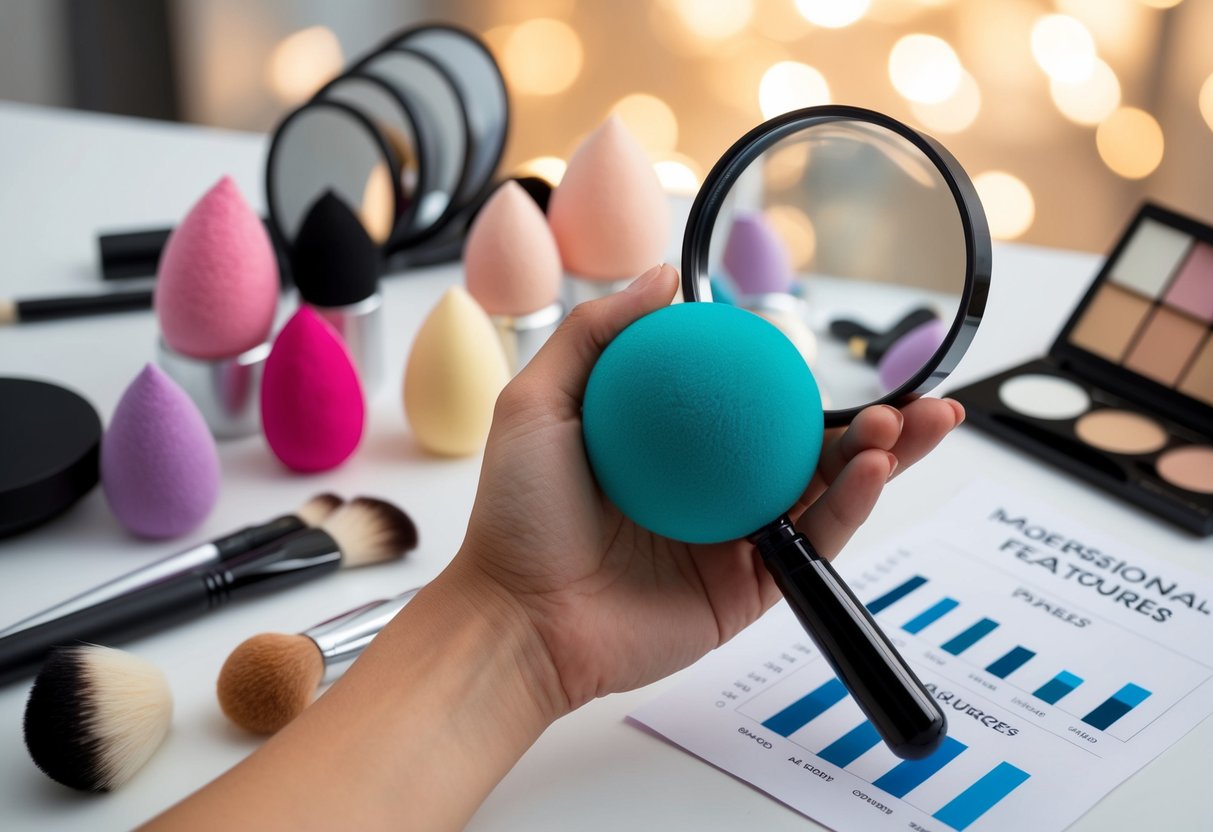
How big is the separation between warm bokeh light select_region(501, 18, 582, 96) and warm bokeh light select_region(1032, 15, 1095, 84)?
726 mm

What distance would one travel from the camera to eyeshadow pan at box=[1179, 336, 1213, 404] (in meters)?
0.87

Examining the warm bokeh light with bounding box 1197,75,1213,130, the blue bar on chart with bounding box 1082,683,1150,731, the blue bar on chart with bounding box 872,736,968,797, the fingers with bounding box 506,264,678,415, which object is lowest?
the blue bar on chart with bounding box 872,736,968,797

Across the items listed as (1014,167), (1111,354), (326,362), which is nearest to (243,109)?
(1014,167)

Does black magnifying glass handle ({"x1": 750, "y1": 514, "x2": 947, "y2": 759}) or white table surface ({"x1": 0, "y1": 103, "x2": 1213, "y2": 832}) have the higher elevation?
black magnifying glass handle ({"x1": 750, "y1": 514, "x2": 947, "y2": 759})

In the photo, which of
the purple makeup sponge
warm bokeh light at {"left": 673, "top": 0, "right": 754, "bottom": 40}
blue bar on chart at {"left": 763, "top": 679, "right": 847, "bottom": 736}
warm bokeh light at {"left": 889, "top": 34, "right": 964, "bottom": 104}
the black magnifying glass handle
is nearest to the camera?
the black magnifying glass handle

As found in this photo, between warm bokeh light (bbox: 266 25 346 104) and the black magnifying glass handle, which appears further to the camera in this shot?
warm bokeh light (bbox: 266 25 346 104)

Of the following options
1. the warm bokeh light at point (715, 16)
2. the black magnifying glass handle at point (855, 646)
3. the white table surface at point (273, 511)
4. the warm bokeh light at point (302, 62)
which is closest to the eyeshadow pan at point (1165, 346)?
the white table surface at point (273, 511)

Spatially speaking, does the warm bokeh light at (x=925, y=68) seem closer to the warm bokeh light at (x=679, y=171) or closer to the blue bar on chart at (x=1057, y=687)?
the warm bokeh light at (x=679, y=171)

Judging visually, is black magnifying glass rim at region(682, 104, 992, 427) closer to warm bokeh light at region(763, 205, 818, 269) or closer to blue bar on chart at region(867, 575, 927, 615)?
blue bar on chart at region(867, 575, 927, 615)

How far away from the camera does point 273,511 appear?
81 cm

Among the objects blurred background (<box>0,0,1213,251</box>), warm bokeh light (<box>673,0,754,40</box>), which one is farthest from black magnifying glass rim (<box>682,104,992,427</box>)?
warm bokeh light (<box>673,0,754,40</box>)

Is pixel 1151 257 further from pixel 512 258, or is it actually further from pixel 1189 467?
pixel 512 258

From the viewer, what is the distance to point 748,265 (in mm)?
1004

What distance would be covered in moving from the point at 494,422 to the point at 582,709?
161 millimetres
